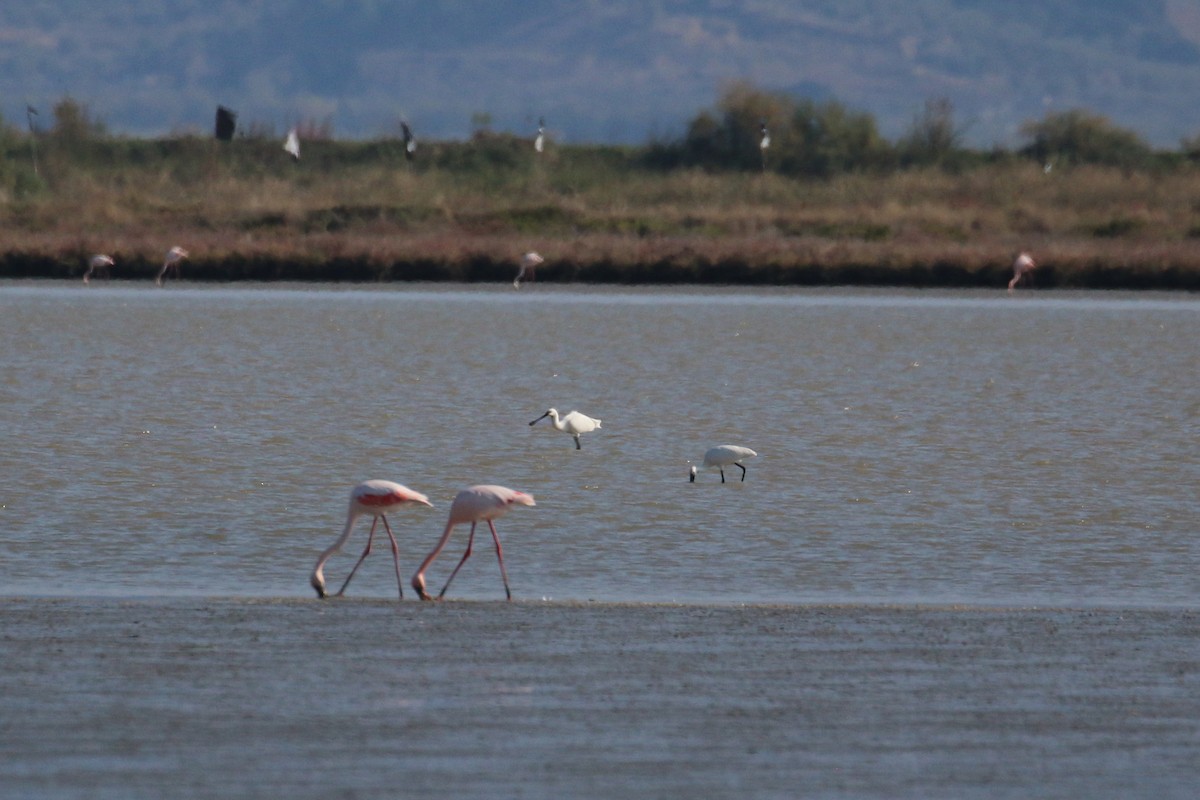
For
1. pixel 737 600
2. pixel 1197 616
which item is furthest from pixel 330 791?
pixel 1197 616

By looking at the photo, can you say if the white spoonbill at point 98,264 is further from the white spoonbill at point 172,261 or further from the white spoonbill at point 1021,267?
the white spoonbill at point 1021,267

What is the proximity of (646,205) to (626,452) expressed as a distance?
3596 centimetres

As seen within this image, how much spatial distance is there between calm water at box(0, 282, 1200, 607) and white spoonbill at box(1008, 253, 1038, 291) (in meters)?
6.09

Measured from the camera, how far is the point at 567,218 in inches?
→ 1913

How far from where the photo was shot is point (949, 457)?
1587 centimetres

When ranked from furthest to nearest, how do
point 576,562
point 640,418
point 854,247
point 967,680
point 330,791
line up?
point 854,247 → point 640,418 → point 576,562 → point 967,680 → point 330,791

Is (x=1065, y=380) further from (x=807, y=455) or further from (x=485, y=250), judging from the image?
(x=485, y=250)

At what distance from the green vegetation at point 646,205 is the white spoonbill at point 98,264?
0.37m

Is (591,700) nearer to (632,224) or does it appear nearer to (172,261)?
(172,261)

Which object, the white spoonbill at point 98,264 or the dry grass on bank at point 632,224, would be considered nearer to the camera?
the white spoonbill at point 98,264

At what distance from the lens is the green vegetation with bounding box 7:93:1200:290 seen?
41219 mm

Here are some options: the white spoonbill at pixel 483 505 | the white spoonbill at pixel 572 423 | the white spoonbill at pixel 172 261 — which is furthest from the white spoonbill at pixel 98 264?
the white spoonbill at pixel 483 505

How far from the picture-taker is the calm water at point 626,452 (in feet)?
34.1

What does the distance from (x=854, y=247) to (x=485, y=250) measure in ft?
23.6
